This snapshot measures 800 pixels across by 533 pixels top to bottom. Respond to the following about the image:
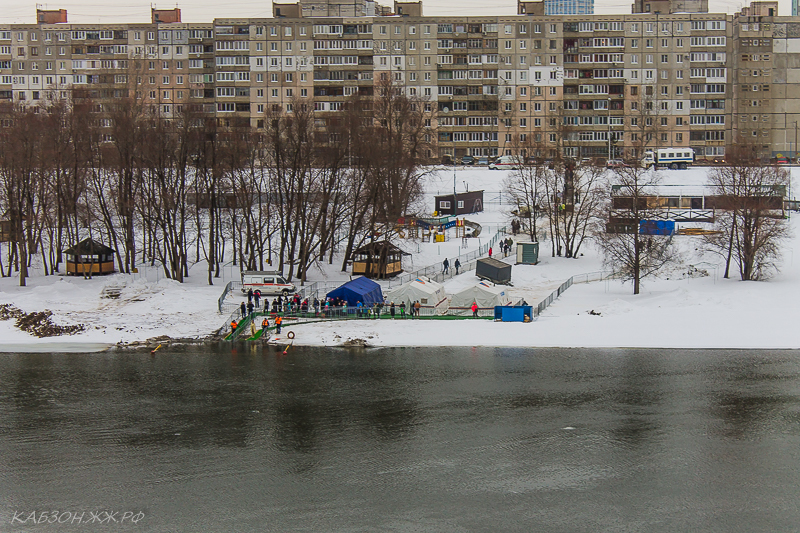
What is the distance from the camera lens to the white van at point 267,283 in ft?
144

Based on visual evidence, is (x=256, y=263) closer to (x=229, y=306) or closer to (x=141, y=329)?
(x=229, y=306)

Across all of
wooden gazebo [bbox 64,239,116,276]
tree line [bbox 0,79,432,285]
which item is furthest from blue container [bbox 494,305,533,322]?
wooden gazebo [bbox 64,239,116,276]

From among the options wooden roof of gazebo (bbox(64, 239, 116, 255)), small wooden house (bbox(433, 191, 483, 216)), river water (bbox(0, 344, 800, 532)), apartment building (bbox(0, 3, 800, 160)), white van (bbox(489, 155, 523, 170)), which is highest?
apartment building (bbox(0, 3, 800, 160))

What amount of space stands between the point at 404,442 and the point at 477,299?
18.0 meters

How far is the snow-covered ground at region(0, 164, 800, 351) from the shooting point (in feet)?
118

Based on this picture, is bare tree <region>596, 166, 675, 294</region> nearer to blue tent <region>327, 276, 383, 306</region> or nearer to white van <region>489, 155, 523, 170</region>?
blue tent <region>327, 276, 383, 306</region>

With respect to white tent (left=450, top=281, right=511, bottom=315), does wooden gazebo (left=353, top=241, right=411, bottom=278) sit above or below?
above

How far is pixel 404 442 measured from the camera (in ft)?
77.4

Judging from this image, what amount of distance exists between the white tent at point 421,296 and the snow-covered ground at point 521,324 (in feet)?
6.26

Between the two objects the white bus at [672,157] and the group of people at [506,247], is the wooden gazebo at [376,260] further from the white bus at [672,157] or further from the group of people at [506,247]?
the white bus at [672,157]

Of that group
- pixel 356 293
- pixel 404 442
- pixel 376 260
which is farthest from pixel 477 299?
pixel 404 442

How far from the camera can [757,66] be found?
314 feet

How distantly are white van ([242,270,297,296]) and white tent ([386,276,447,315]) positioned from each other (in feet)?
18.5

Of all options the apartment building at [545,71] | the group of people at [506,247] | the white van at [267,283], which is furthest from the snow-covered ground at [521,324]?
the apartment building at [545,71]
